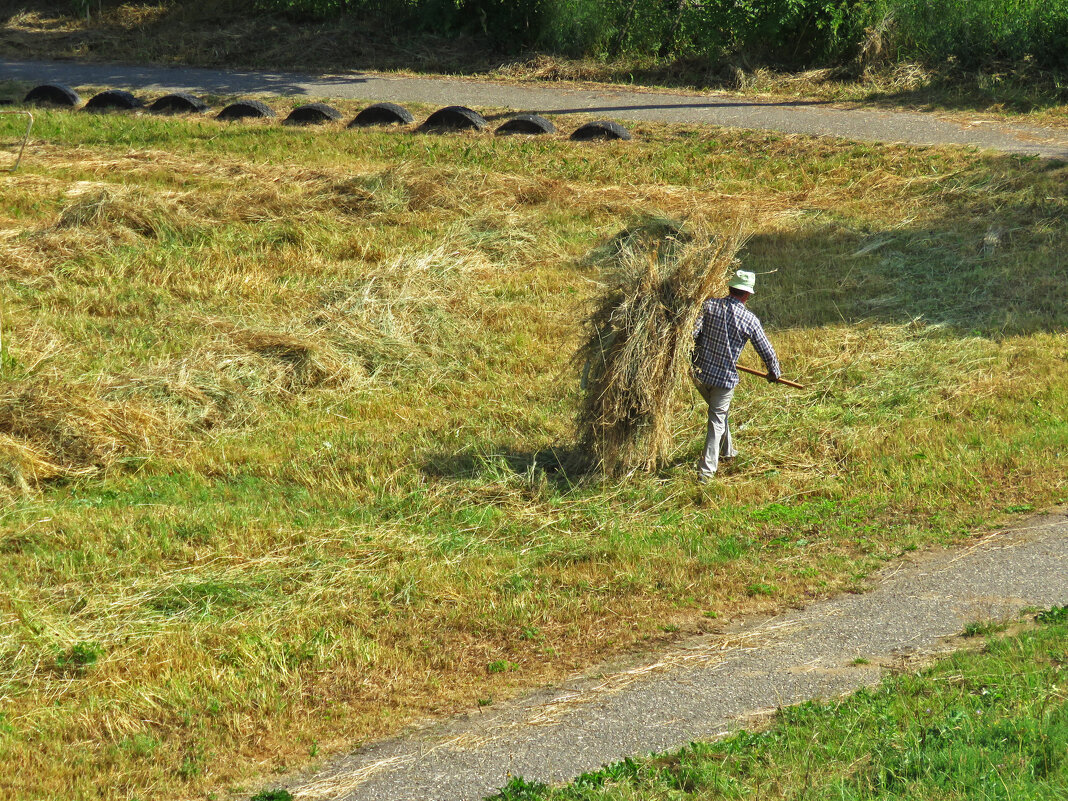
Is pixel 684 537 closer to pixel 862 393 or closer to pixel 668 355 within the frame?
pixel 668 355

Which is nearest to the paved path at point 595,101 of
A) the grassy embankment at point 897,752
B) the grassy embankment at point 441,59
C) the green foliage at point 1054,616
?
the grassy embankment at point 441,59

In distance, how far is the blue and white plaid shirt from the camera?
340 inches

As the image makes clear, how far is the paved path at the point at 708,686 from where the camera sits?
545cm

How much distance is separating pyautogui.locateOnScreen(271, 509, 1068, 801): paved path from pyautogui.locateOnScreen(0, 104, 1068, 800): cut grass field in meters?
0.28

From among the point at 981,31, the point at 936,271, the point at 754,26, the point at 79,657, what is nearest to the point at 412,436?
the point at 79,657

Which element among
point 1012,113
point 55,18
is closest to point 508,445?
point 1012,113

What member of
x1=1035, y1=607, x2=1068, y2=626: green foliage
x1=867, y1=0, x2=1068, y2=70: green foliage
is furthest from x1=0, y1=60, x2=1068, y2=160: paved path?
x1=1035, y1=607, x2=1068, y2=626: green foliage

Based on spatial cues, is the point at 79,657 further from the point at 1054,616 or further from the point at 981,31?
the point at 981,31

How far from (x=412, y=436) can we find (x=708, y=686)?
14.0 ft

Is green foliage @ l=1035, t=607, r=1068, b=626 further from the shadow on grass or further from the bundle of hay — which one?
the shadow on grass

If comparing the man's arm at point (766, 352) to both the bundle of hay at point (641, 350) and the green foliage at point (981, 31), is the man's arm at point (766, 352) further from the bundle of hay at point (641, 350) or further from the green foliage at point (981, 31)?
the green foliage at point (981, 31)

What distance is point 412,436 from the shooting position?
31.6 ft

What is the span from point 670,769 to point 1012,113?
17.2 metres

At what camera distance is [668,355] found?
336 inches
